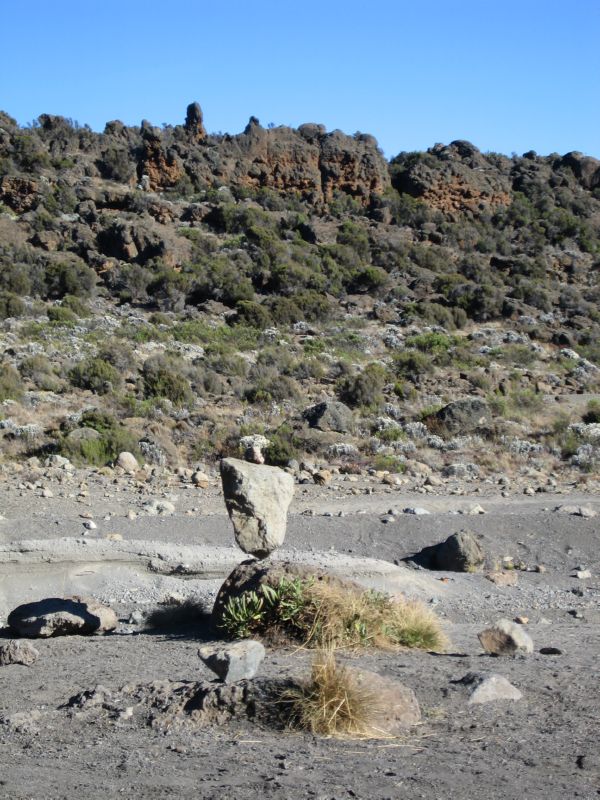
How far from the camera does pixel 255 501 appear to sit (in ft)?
22.8

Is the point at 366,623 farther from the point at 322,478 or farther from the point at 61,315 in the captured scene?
the point at 61,315

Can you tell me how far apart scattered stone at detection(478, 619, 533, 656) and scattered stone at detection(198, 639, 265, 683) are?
5.55ft

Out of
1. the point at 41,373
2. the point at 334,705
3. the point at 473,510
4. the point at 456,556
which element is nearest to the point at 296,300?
the point at 41,373

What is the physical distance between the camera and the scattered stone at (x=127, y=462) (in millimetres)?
13673

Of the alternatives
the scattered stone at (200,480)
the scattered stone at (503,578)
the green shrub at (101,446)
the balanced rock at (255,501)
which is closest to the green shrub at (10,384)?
the green shrub at (101,446)

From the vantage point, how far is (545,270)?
42844mm

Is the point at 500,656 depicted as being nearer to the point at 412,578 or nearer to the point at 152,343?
the point at 412,578

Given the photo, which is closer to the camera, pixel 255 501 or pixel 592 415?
pixel 255 501

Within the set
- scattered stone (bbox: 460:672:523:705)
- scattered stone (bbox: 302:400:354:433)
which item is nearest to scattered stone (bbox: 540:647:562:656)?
scattered stone (bbox: 460:672:523:705)

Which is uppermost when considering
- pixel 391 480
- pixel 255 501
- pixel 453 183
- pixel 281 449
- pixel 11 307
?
pixel 453 183

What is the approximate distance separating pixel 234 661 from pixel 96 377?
1501 centimetres

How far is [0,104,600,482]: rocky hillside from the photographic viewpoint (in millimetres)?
16547

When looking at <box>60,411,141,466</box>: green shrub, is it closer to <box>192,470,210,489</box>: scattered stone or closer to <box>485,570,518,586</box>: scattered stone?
<box>192,470,210,489</box>: scattered stone

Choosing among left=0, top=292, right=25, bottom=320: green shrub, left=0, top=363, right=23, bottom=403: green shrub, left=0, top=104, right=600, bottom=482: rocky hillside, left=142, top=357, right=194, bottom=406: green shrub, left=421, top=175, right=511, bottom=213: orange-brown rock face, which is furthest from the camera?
left=421, top=175, right=511, bottom=213: orange-brown rock face
